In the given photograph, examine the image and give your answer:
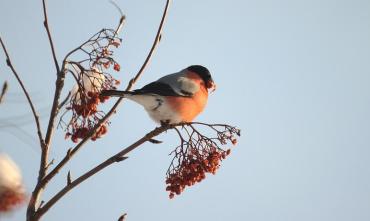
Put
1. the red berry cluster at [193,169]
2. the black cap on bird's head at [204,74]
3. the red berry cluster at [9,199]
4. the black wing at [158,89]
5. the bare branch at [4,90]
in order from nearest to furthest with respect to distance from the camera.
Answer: the red berry cluster at [9,199], the bare branch at [4,90], the red berry cluster at [193,169], the black wing at [158,89], the black cap on bird's head at [204,74]

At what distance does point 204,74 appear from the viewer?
213 inches

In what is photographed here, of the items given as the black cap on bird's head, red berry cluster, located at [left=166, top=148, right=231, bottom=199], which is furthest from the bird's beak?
red berry cluster, located at [left=166, top=148, right=231, bottom=199]

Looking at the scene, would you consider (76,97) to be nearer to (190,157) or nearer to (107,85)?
(107,85)

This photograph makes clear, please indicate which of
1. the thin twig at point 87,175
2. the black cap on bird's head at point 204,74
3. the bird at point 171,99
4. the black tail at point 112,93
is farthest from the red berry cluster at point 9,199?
the black cap on bird's head at point 204,74

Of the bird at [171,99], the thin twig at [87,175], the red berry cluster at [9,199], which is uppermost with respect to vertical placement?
the bird at [171,99]

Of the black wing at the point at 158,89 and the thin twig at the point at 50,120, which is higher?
the black wing at the point at 158,89

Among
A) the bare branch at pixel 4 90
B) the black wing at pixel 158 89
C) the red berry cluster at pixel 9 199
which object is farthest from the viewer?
the black wing at pixel 158 89

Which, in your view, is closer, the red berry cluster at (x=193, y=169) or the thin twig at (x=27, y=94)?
the thin twig at (x=27, y=94)

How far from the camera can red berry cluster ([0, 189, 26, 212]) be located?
6.73 feet

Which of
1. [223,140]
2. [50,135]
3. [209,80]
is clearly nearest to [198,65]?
[209,80]

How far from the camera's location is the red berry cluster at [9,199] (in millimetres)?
2051

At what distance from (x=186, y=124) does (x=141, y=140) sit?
0.45 meters

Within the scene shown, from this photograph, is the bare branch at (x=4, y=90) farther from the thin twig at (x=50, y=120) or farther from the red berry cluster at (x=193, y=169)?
the red berry cluster at (x=193, y=169)

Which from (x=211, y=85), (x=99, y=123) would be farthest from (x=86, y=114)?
(x=211, y=85)
